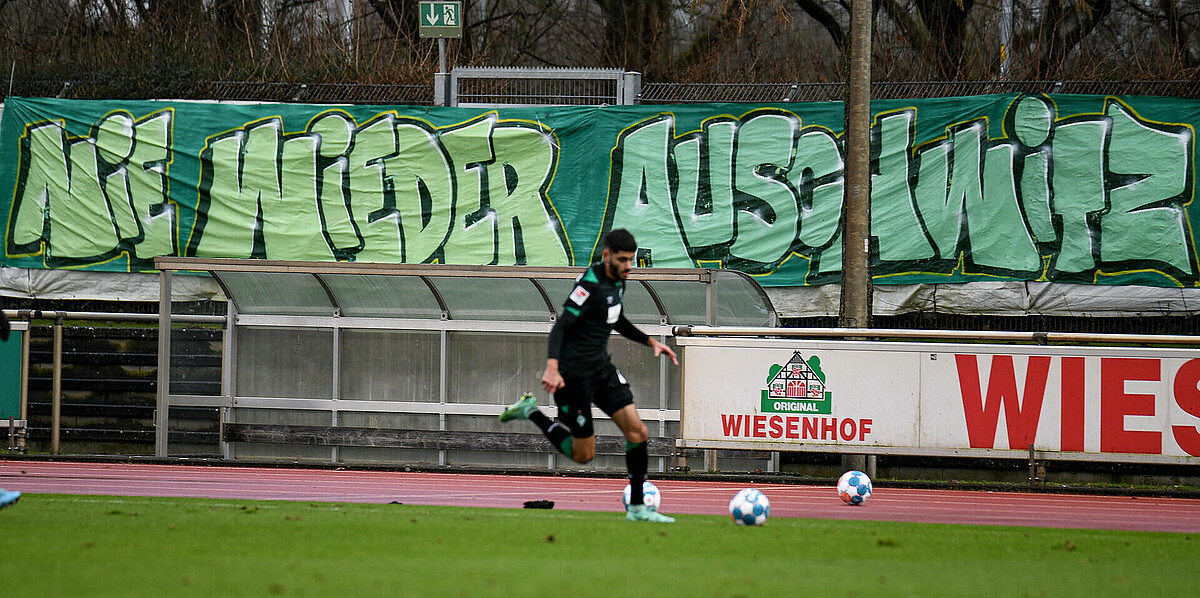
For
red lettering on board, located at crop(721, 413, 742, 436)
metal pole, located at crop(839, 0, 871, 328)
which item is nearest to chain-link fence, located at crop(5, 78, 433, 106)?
metal pole, located at crop(839, 0, 871, 328)

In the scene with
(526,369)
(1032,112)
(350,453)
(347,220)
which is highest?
(1032,112)

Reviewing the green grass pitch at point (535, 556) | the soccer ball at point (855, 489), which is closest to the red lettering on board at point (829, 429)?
the soccer ball at point (855, 489)

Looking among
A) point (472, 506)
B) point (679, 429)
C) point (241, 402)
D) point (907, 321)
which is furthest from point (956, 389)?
point (241, 402)

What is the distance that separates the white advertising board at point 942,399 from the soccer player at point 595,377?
4907 mm

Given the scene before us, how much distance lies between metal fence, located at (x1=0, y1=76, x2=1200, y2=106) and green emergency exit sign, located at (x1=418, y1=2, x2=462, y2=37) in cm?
103

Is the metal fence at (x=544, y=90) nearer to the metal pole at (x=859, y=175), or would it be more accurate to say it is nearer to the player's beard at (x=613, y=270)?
the metal pole at (x=859, y=175)

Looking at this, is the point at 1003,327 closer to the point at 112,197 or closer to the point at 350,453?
the point at 350,453

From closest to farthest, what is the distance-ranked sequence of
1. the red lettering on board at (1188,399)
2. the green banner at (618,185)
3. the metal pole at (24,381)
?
the red lettering on board at (1188,399)
the metal pole at (24,381)
the green banner at (618,185)

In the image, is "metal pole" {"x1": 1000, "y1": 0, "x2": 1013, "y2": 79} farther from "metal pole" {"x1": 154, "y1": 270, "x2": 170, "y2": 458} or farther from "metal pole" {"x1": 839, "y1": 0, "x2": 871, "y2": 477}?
"metal pole" {"x1": 154, "y1": 270, "x2": 170, "y2": 458}

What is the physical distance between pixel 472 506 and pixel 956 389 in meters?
5.68

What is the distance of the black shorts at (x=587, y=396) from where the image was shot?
866cm

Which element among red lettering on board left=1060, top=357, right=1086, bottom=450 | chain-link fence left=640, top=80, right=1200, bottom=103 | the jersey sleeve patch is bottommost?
red lettering on board left=1060, top=357, right=1086, bottom=450

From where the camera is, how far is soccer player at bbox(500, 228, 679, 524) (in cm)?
855

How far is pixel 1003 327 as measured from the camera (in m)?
17.3
